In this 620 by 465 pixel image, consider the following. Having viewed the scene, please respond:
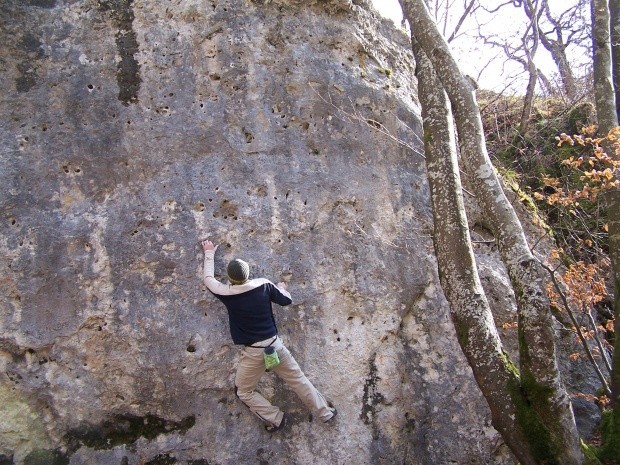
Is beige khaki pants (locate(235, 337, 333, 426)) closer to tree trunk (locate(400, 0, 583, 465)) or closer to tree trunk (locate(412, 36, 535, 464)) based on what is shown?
tree trunk (locate(412, 36, 535, 464))

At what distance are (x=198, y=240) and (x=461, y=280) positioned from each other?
253 cm

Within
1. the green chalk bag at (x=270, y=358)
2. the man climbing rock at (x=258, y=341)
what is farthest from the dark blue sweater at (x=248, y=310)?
the green chalk bag at (x=270, y=358)

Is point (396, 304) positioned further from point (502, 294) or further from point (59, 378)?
point (59, 378)

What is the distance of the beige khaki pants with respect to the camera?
465 centimetres

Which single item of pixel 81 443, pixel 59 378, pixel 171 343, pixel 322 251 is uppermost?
pixel 322 251

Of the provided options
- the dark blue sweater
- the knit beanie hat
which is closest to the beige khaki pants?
the dark blue sweater

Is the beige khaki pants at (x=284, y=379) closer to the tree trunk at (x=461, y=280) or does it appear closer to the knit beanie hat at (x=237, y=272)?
the knit beanie hat at (x=237, y=272)

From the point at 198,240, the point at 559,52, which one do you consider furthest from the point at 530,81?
the point at 198,240

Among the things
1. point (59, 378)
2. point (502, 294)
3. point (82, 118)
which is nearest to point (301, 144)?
point (82, 118)

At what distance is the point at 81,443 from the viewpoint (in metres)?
4.71

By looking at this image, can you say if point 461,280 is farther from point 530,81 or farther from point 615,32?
point 530,81

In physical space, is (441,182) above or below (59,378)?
above

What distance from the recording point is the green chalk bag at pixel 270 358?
450 cm

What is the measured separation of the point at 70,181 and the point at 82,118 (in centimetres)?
62
